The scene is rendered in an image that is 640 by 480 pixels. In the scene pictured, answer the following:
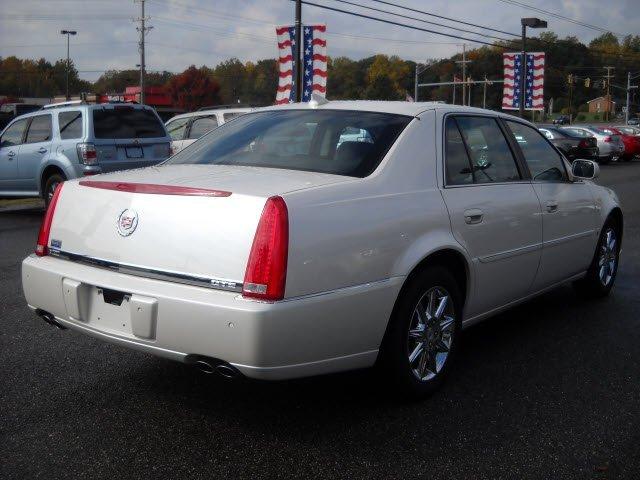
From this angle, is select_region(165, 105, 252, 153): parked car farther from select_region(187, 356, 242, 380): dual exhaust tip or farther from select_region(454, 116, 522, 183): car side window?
select_region(187, 356, 242, 380): dual exhaust tip

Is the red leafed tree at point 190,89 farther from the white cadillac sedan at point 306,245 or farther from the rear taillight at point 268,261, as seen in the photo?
the rear taillight at point 268,261

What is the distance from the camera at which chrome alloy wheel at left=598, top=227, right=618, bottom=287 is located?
19.9 ft

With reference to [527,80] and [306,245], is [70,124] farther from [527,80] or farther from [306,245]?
[527,80]

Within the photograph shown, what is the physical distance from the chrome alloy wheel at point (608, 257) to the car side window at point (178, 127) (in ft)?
33.6

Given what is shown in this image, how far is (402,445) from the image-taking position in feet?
10.9

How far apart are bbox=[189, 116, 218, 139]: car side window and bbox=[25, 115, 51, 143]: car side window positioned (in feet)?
10.4

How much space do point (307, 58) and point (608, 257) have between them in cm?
1173

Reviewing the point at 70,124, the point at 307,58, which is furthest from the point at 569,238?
the point at 307,58

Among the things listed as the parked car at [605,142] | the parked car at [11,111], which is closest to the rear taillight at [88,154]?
the parked car at [11,111]

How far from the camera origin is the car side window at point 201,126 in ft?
47.0

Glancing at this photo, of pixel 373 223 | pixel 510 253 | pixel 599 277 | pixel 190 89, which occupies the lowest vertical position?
pixel 599 277

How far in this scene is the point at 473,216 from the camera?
4129mm

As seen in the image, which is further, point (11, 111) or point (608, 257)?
point (11, 111)

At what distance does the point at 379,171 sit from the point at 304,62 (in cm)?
1365
